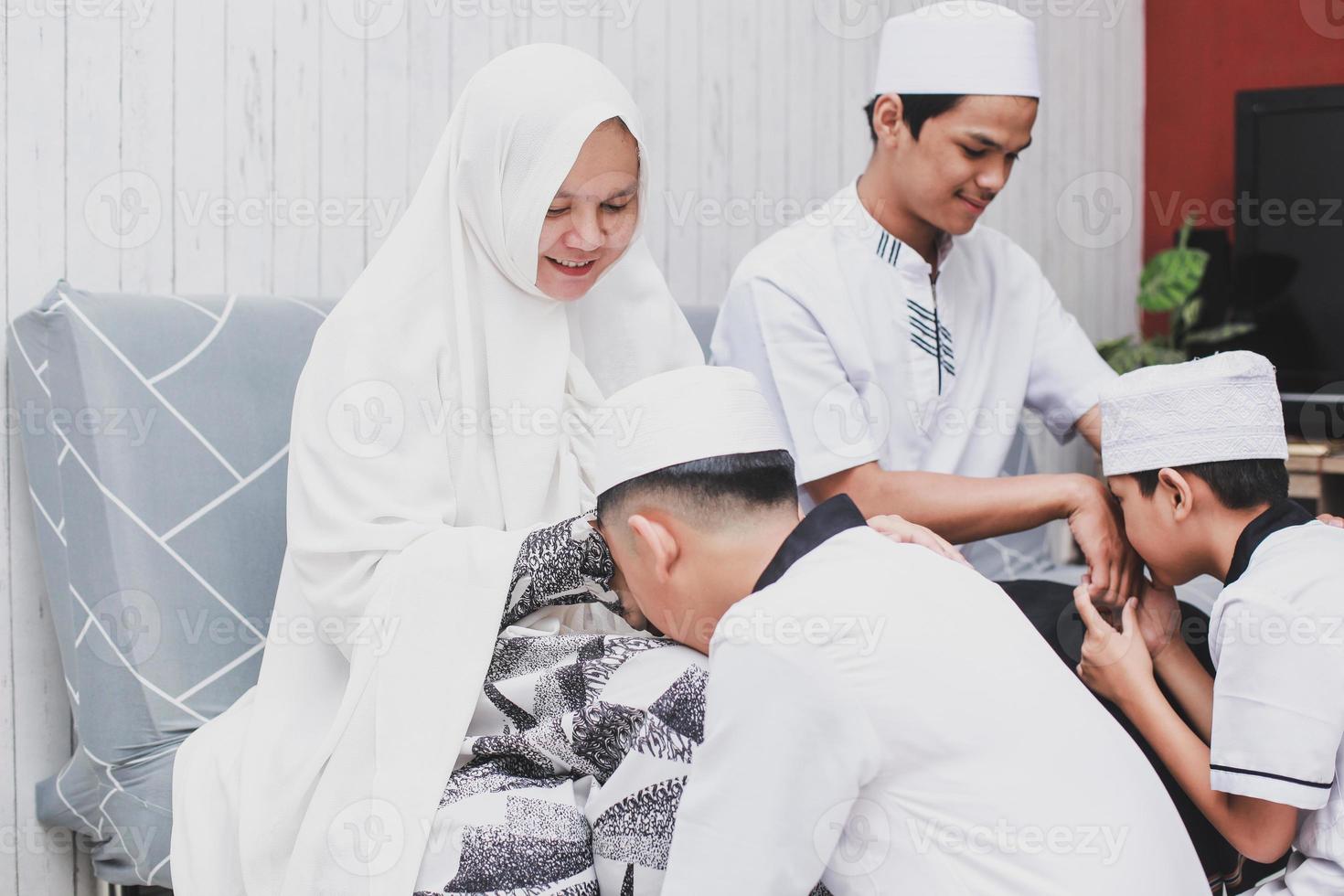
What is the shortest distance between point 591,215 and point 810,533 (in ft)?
2.32

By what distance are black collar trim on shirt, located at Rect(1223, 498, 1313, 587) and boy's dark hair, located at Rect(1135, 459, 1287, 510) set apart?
0.03m

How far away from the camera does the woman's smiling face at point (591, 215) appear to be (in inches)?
67.1

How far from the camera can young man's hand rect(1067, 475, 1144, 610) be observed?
5.59ft

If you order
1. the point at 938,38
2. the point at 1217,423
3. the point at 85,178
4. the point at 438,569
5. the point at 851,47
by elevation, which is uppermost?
the point at 851,47

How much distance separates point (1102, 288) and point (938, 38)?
2092 millimetres

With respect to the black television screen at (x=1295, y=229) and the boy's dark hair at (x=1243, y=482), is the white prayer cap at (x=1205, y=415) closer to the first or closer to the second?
the boy's dark hair at (x=1243, y=482)

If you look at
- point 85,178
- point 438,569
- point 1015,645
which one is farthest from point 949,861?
point 85,178

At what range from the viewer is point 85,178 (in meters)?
1.97

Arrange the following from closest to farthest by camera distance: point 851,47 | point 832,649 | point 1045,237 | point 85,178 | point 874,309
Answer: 1. point 832,649
2. point 85,178
3. point 874,309
4. point 851,47
5. point 1045,237

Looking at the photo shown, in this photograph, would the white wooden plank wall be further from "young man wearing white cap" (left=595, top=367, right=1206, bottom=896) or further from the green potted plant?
"young man wearing white cap" (left=595, top=367, right=1206, bottom=896)

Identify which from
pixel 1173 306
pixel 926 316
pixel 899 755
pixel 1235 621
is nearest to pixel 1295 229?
pixel 1173 306

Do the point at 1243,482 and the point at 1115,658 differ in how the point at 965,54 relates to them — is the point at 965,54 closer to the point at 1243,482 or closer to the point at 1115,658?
the point at 1243,482

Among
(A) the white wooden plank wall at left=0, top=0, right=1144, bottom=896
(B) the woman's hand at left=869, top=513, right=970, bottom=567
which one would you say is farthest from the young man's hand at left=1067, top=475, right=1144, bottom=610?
(A) the white wooden plank wall at left=0, top=0, right=1144, bottom=896

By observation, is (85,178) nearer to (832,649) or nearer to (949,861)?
(832,649)
